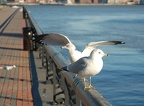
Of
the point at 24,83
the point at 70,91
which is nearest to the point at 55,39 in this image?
the point at 70,91

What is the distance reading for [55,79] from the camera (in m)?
8.54

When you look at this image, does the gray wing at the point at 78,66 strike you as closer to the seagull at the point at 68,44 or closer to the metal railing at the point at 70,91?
the metal railing at the point at 70,91

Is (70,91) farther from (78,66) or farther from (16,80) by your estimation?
(16,80)

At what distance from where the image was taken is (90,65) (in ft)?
17.4

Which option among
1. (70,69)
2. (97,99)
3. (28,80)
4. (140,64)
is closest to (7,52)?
(28,80)

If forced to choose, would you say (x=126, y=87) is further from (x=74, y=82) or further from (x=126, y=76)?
(x=74, y=82)

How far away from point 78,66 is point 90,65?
0.26 meters

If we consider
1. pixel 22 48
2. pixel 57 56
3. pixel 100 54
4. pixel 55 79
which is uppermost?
pixel 100 54

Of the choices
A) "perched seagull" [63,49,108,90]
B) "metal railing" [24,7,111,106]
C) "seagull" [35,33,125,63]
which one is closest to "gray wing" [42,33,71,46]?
"seagull" [35,33,125,63]

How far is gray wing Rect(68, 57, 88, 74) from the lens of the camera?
5.42 m

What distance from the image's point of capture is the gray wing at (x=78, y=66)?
542 cm

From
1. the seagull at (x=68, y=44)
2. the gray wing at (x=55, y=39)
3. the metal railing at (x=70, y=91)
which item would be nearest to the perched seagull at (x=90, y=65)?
the metal railing at (x=70, y=91)

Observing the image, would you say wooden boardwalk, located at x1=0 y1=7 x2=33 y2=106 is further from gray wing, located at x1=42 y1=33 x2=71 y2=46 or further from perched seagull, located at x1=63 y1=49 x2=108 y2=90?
perched seagull, located at x1=63 y1=49 x2=108 y2=90

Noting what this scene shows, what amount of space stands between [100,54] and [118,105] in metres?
8.89
